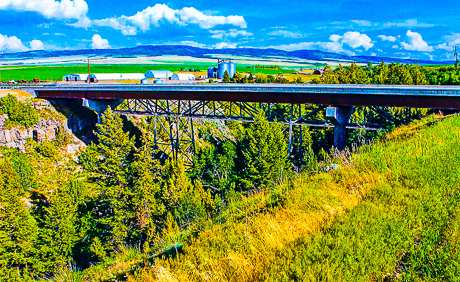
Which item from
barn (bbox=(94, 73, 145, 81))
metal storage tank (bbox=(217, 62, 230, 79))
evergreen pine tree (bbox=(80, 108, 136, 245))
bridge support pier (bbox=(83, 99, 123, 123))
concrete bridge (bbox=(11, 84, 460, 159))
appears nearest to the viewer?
evergreen pine tree (bbox=(80, 108, 136, 245))

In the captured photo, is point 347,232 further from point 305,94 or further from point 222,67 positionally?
point 222,67

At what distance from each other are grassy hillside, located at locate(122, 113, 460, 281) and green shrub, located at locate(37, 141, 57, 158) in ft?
138

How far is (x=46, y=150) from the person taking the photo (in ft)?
141

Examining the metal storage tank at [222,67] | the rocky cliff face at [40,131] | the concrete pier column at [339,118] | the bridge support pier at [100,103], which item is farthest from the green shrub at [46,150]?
the metal storage tank at [222,67]

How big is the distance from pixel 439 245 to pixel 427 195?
5.01 ft

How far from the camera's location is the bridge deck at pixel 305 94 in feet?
87.1

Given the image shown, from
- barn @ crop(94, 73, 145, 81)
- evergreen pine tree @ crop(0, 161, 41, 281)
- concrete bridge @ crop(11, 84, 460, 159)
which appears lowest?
evergreen pine tree @ crop(0, 161, 41, 281)

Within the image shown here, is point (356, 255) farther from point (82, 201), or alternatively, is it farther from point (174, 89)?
point (174, 89)

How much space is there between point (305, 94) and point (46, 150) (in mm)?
34032

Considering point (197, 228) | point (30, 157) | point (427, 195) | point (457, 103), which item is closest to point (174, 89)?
point (30, 157)

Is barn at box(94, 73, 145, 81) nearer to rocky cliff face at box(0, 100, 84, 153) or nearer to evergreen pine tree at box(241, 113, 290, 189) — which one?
rocky cliff face at box(0, 100, 84, 153)

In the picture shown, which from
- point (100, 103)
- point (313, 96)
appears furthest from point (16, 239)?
point (313, 96)

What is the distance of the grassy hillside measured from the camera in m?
4.43

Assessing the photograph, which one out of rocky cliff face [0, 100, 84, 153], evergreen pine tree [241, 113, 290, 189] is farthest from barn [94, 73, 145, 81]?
evergreen pine tree [241, 113, 290, 189]
